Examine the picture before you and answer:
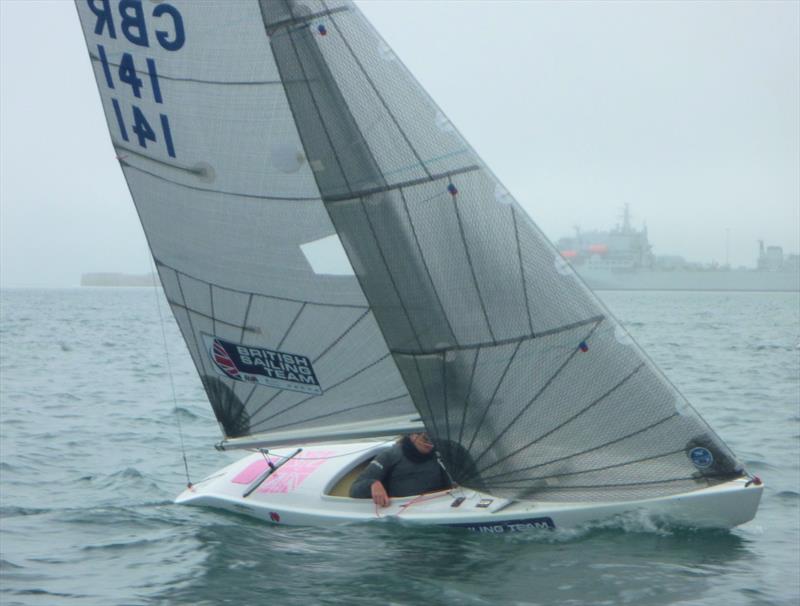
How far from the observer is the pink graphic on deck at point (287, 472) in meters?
6.68

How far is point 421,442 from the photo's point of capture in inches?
250

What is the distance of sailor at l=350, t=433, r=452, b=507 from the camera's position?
6.35 m

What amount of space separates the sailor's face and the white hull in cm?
26

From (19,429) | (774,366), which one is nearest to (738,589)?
(19,429)

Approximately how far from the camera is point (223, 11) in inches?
223

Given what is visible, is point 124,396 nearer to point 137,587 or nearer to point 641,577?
point 137,587

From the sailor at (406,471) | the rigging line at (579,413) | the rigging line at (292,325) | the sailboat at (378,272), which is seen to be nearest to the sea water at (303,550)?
the sailboat at (378,272)

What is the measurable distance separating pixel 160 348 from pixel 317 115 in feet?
62.3

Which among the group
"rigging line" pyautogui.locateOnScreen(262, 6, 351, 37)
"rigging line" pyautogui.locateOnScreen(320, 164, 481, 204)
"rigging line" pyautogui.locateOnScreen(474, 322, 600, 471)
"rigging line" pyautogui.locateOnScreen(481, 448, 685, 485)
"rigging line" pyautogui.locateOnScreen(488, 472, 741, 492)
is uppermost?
"rigging line" pyautogui.locateOnScreen(262, 6, 351, 37)

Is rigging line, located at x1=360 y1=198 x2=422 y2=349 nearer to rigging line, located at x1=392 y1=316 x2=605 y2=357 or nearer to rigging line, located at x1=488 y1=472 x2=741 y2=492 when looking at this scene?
rigging line, located at x1=392 y1=316 x2=605 y2=357

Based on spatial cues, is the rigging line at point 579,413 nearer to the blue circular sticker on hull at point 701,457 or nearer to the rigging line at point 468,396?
the rigging line at point 468,396

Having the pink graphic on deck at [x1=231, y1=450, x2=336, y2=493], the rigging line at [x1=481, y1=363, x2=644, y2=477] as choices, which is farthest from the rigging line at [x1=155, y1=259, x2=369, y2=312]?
the pink graphic on deck at [x1=231, y1=450, x2=336, y2=493]

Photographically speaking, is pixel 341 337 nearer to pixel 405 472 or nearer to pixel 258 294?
pixel 258 294

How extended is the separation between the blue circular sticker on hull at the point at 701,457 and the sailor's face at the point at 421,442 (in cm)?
148
